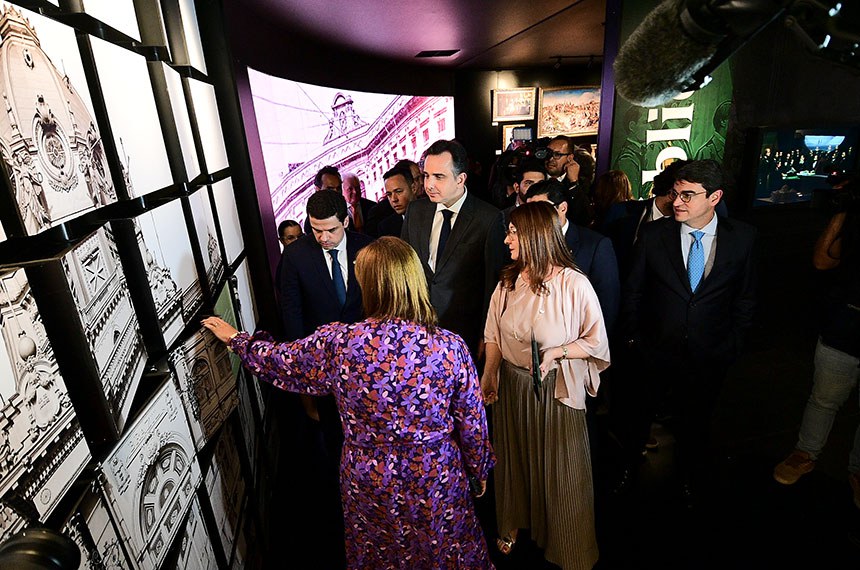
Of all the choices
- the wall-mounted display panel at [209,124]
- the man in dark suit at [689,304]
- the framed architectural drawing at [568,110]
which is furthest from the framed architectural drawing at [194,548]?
the framed architectural drawing at [568,110]

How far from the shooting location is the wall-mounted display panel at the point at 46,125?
0.77 metres

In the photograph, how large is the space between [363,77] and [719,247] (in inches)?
224

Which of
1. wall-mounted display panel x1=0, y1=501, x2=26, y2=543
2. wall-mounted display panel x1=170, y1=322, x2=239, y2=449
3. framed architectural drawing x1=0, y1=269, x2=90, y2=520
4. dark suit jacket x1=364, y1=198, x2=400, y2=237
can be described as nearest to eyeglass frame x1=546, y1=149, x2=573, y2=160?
dark suit jacket x1=364, y1=198, x2=400, y2=237

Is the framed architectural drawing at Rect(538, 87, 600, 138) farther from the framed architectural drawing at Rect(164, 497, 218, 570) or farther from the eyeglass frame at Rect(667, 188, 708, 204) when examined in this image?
the framed architectural drawing at Rect(164, 497, 218, 570)

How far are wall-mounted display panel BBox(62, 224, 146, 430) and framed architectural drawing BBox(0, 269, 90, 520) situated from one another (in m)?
0.08

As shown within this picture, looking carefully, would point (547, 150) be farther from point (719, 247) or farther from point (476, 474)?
point (476, 474)

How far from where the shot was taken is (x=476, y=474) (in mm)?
1733

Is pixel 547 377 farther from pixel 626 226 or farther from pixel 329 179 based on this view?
pixel 329 179

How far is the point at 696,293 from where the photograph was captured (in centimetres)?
221

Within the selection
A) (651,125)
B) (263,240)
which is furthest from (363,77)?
(263,240)

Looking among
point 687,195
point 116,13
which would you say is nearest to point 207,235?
point 116,13

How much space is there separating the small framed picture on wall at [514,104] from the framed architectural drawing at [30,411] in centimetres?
1083

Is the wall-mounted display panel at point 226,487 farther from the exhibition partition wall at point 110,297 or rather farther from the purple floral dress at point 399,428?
the purple floral dress at point 399,428

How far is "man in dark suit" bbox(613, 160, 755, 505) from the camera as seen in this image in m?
2.16
